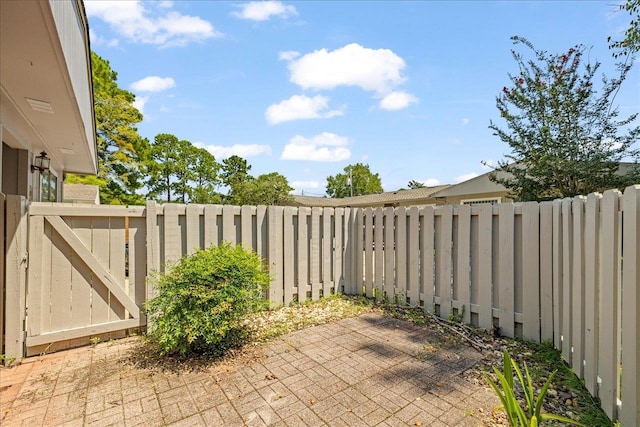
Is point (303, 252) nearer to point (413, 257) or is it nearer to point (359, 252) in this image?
point (359, 252)

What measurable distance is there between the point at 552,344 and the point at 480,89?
7597 millimetres

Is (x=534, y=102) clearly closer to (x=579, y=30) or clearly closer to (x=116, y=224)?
(x=579, y=30)

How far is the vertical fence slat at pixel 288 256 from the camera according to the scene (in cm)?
444

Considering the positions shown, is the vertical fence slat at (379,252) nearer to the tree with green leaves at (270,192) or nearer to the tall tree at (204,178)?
the tree with green leaves at (270,192)

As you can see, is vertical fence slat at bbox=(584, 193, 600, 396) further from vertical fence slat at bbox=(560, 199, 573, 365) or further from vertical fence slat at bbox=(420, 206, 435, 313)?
vertical fence slat at bbox=(420, 206, 435, 313)

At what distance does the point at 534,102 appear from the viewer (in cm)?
742

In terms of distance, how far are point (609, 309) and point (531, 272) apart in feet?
4.61

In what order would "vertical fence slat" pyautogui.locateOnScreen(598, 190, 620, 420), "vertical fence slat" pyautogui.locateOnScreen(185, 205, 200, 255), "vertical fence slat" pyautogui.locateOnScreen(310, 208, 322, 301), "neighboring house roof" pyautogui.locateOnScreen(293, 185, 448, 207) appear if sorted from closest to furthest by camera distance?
"vertical fence slat" pyautogui.locateOnScreen(598, 190, 620, 420) → "vertical fence slat" pyautogui.locateOnScreen(185, 205, 200, 255) → "vertical fence slat" pyautogui.locateOnScreen(310, 208, 322, 301) → "neighboring house roof" pyautogui.locateOnScreen(293, 185, 448, 207)

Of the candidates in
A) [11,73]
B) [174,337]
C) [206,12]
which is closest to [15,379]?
[174,337]

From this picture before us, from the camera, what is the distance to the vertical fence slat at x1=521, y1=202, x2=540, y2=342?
10.5 ft

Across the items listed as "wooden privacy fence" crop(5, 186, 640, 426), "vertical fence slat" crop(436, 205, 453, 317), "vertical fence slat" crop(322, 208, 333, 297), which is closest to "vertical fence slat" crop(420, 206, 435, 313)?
"wooden privacy fence" crop(5, 186, 640, 426)

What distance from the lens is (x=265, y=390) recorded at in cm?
235

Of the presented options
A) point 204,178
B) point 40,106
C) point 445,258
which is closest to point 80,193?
point 40,106

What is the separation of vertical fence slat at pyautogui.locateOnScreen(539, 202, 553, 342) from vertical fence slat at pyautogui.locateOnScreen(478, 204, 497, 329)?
0.51 metres
